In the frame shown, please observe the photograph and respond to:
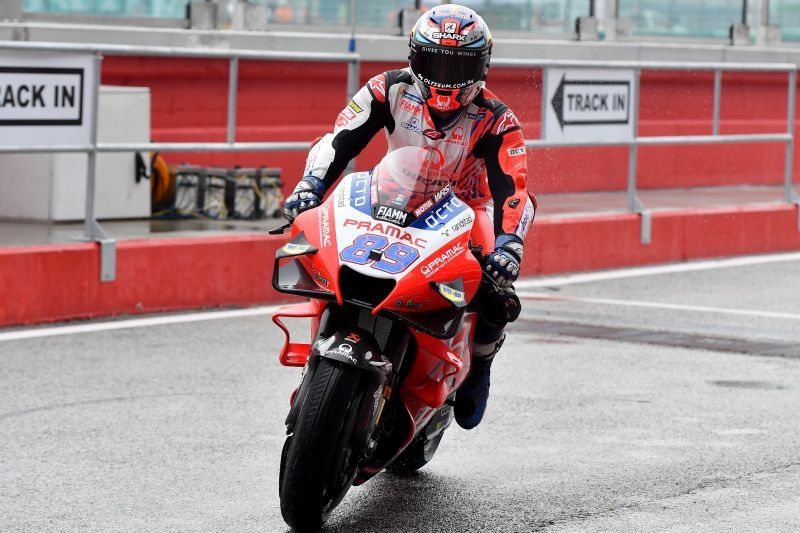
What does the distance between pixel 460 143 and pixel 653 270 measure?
738 centimetres

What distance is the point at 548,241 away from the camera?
41.2 ft

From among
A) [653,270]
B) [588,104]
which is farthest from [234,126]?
[653,270]

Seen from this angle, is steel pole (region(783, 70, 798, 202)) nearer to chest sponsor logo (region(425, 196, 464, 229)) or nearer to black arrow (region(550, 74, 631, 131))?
black arrow (region(550, 74, 631, 131))

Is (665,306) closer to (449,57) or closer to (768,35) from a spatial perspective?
(449,57)

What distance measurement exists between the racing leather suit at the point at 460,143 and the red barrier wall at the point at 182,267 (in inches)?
153

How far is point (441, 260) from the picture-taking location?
5383 millimetres

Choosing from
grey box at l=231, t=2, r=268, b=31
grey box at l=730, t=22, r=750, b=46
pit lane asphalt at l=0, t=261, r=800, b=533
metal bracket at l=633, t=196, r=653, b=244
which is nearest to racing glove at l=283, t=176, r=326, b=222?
pit lane asphalt at l=0, t=261, r=800, b=533

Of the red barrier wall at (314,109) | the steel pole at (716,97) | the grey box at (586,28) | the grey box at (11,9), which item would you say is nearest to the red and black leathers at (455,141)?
the red barrier wall at (314,109)

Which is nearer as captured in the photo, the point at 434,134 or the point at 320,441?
the point at 320,441

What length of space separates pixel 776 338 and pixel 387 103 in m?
4.57

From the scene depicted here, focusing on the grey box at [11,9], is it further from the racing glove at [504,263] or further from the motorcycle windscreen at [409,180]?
the racing glove at [504,263]

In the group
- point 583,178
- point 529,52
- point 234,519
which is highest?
point 529,52

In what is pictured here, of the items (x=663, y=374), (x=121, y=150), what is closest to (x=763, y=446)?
(x=663, y=374)

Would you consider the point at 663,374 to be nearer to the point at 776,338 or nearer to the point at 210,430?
the point at 776,338
